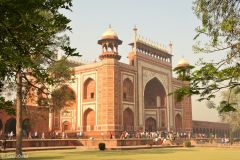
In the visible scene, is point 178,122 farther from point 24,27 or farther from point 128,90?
point 24,27

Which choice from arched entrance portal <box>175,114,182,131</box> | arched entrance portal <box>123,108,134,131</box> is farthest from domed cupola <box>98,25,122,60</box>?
arched entrance portal <box>175,114,182,131</box>

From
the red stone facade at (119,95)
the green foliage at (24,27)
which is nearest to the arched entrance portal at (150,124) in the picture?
the red stone facade at (119,95)

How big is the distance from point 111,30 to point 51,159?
→ 70.6ft

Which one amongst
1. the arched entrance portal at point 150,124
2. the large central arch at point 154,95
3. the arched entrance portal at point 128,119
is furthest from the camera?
the large central arch at point 154,95

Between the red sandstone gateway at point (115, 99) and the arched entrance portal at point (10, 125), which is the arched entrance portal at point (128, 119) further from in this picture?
the arched entrance portal at point (10, 125)

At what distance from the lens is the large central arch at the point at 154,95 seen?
132ft

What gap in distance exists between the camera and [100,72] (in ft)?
106

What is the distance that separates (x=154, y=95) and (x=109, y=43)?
A: 1154cm

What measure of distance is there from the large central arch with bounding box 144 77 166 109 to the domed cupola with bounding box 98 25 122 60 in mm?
8906

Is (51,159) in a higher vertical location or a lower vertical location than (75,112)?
lower

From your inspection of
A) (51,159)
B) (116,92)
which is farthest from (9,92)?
(116,92)

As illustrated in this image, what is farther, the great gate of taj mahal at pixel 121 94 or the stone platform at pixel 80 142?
the great gate of taj mahal at pixel 121 94

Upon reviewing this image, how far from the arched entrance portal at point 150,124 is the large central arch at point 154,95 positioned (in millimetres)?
1693

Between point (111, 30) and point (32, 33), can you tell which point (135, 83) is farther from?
point (32, 33)
